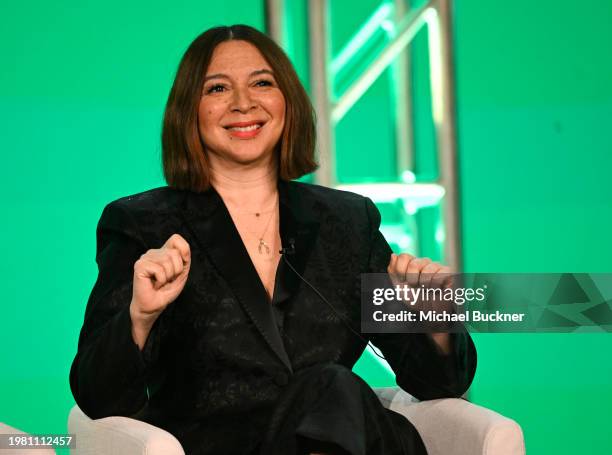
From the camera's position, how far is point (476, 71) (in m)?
4.09

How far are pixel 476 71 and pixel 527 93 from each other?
8.6 inches

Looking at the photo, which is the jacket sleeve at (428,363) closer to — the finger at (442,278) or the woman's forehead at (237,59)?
the finger at (442,278)

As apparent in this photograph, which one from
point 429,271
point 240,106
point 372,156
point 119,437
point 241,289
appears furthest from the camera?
point 372,156

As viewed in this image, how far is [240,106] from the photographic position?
6.88 feet

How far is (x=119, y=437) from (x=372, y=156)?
2.40m

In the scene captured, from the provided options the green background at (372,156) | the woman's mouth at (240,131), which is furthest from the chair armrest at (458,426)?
the green background at (372,156)

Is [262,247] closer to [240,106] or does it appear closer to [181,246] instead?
[240,106]

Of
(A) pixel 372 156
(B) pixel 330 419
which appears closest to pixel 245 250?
(B) pixel 330 419

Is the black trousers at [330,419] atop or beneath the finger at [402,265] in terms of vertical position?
beneath

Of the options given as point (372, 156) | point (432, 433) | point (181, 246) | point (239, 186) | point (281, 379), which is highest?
point (372, 156)

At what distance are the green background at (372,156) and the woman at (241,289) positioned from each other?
60.6 inches

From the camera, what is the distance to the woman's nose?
6.88 ft

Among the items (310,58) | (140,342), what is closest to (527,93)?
(310,58)

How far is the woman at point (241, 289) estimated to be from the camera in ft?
5.82
